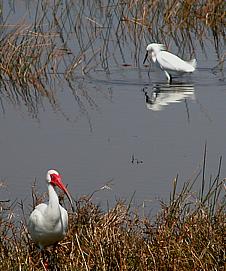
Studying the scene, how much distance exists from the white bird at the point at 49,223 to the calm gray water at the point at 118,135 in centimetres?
149

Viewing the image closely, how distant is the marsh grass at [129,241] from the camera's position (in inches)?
241

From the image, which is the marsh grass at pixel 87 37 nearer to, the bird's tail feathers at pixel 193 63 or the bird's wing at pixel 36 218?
the bird's tail feathers at pixel 193 63

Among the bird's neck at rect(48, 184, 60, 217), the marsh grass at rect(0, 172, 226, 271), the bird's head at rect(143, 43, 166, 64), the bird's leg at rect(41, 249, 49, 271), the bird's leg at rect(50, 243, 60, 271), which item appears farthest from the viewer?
the bird's head at rect(143, 43, 166, 64)

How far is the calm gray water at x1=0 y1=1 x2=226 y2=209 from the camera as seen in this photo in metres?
8.96

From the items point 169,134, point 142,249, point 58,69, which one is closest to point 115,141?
point 169,134

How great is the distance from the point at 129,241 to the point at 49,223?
1.83 ft

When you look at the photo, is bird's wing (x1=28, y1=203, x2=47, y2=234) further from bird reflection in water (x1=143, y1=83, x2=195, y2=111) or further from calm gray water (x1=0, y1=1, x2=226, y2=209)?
bird reflection in water (x1=143, y1=83, x2=195, y2=111)

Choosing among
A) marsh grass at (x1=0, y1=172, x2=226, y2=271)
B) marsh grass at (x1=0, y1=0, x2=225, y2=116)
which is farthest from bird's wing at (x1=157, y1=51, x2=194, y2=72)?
marsh grass at (x1=0, y1=172, x2=226, y2=271)

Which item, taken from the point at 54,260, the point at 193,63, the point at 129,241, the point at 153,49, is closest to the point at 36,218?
the point at 54,260

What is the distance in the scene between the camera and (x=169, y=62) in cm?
1350

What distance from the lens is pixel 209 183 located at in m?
8.66

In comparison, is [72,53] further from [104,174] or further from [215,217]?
[215,217]

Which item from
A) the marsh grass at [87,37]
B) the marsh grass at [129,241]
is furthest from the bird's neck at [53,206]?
the marsh grass at [87,37]

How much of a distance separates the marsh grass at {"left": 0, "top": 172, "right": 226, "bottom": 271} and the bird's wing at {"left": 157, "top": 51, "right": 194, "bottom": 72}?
585 cm
